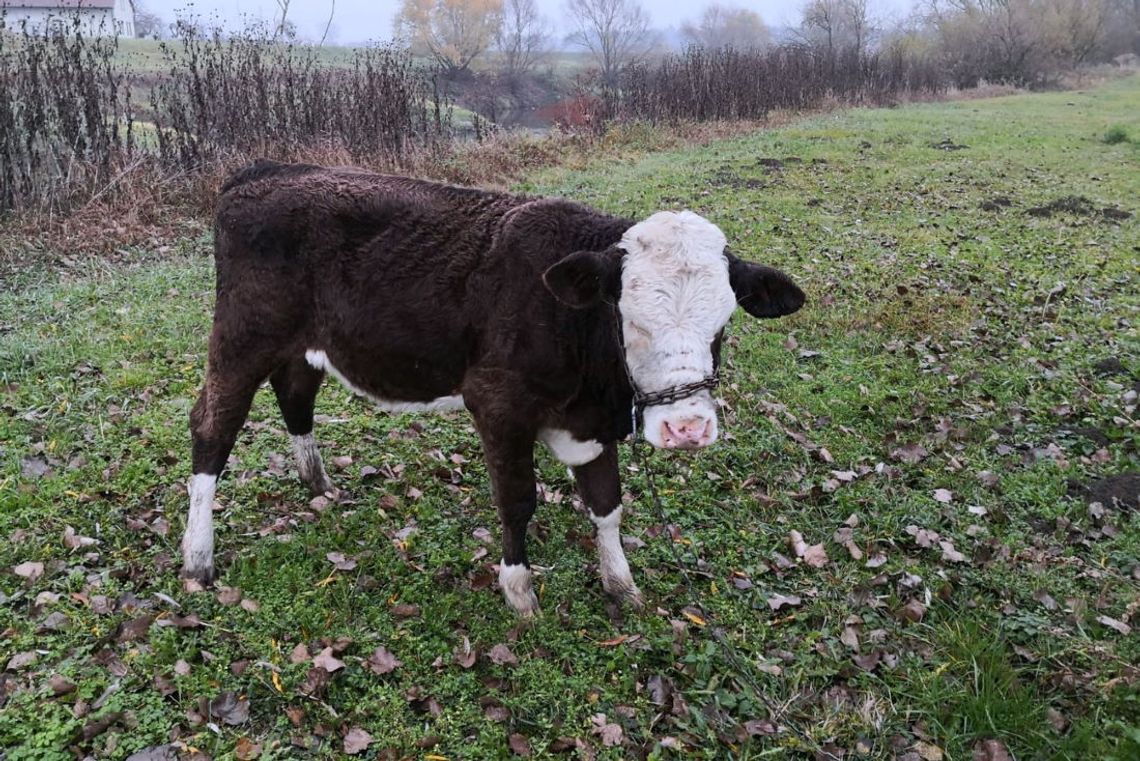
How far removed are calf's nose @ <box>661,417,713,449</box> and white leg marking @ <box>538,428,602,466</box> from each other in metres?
0.82

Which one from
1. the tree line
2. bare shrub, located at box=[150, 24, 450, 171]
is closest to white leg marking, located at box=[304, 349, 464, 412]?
bare shrub, located at box=[150, 24, 450, 171]

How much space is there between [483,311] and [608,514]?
1305 mm

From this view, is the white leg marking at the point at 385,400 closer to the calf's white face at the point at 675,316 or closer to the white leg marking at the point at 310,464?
the white leg marking at the point at 310,464

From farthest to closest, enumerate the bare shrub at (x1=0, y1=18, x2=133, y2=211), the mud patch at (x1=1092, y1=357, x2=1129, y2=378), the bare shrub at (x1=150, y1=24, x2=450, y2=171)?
the bare shrub at (x1=150, y1=24, x2=450, y2=171) → the bare shrub at (x1=0, y1=18, x2=133, y2=211) → the mud patch at (x1=1092, y1=357, x2=1129, y2=378)

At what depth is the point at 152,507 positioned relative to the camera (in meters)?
4.63

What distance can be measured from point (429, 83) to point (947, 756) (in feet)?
55.3

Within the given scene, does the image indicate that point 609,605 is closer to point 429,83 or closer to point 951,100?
point 429,83

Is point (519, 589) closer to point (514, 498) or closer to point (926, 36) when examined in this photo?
point (514, 498)

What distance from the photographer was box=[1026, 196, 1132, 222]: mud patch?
1253 centimetres

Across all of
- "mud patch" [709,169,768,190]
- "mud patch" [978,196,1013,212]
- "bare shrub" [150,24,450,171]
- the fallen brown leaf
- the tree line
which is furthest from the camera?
the tree line

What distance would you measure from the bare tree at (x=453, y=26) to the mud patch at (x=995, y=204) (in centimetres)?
4169

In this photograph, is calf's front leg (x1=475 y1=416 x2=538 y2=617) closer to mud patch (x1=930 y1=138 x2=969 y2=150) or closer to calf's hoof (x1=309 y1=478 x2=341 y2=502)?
calf's hoof (x1=309 y1=478 x2=341 y2=502)

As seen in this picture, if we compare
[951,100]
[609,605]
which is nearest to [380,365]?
[609,605]

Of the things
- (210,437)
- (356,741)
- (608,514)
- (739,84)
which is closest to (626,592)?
(608,514)
